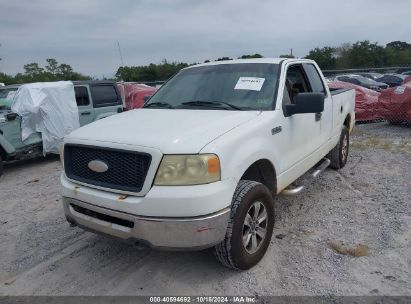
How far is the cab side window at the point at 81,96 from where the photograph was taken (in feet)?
28.9

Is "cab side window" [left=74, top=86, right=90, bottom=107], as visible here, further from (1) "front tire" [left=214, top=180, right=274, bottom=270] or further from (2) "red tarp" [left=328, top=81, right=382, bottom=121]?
(2) "red tarp" [left=328, top=81, right=382, bottom=121]

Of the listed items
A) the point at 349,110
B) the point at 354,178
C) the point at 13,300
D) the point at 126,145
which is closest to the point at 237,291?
the point at 126,145

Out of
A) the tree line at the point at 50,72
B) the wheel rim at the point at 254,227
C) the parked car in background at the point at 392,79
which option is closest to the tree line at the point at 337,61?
the tree line at the point at 50,72

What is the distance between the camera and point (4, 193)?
6.11m

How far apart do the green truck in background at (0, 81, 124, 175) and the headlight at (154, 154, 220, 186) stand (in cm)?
575

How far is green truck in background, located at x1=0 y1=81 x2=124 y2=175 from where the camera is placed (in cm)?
737

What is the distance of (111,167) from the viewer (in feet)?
9.55

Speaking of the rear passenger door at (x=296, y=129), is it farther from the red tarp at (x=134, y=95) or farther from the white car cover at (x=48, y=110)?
the red tarp at (x=134, y=95)

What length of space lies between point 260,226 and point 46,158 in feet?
23.3

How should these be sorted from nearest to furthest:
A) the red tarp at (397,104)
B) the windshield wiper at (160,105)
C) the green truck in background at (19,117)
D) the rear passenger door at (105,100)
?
the windshield wiper at (160,105) → the green truck in background at (19,117) → the rear passenger door at (105,100) → the red tarp at (397,104)

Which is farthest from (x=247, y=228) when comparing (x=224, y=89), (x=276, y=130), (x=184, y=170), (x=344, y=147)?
(x=344, y=147)

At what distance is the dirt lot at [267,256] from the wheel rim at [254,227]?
0.22 meters

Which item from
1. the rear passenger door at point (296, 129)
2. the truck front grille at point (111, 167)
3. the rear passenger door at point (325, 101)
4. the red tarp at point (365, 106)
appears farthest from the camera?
the red tarp at point (365, 106)

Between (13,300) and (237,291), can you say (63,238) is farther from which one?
(237,291)
